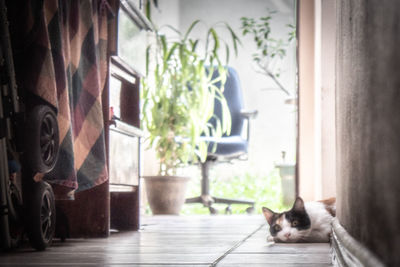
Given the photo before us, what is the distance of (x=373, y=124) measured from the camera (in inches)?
25.0

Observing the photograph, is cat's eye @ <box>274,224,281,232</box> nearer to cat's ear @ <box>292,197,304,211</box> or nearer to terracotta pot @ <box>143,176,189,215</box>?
cat's ear @ <box>292,197,304,211</box>

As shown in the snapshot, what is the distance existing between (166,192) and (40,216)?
278cm

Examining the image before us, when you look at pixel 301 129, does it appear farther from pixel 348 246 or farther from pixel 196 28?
pixel 196 28

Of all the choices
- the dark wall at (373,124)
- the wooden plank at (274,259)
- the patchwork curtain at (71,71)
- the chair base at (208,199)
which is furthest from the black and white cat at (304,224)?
the chair base at (208,199)

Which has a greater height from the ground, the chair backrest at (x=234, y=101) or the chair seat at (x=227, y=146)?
the chair backrest at (x=234, y=101)

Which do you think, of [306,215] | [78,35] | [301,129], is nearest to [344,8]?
[78,35]

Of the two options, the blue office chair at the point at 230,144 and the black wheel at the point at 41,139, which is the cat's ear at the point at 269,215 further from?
the blue office chair at the point at 230,144

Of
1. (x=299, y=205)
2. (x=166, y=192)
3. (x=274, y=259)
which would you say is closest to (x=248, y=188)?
(x=166, y=192)

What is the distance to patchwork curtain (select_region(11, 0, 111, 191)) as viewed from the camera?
1531 mm

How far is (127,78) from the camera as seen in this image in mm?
2514

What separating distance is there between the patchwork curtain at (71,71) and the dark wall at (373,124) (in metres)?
0.86

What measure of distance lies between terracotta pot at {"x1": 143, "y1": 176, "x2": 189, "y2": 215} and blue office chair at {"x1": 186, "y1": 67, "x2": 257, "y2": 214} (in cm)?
50

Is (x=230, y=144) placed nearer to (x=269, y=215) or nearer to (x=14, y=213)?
(x=269, y=215)

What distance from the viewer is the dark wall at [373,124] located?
51 cm
